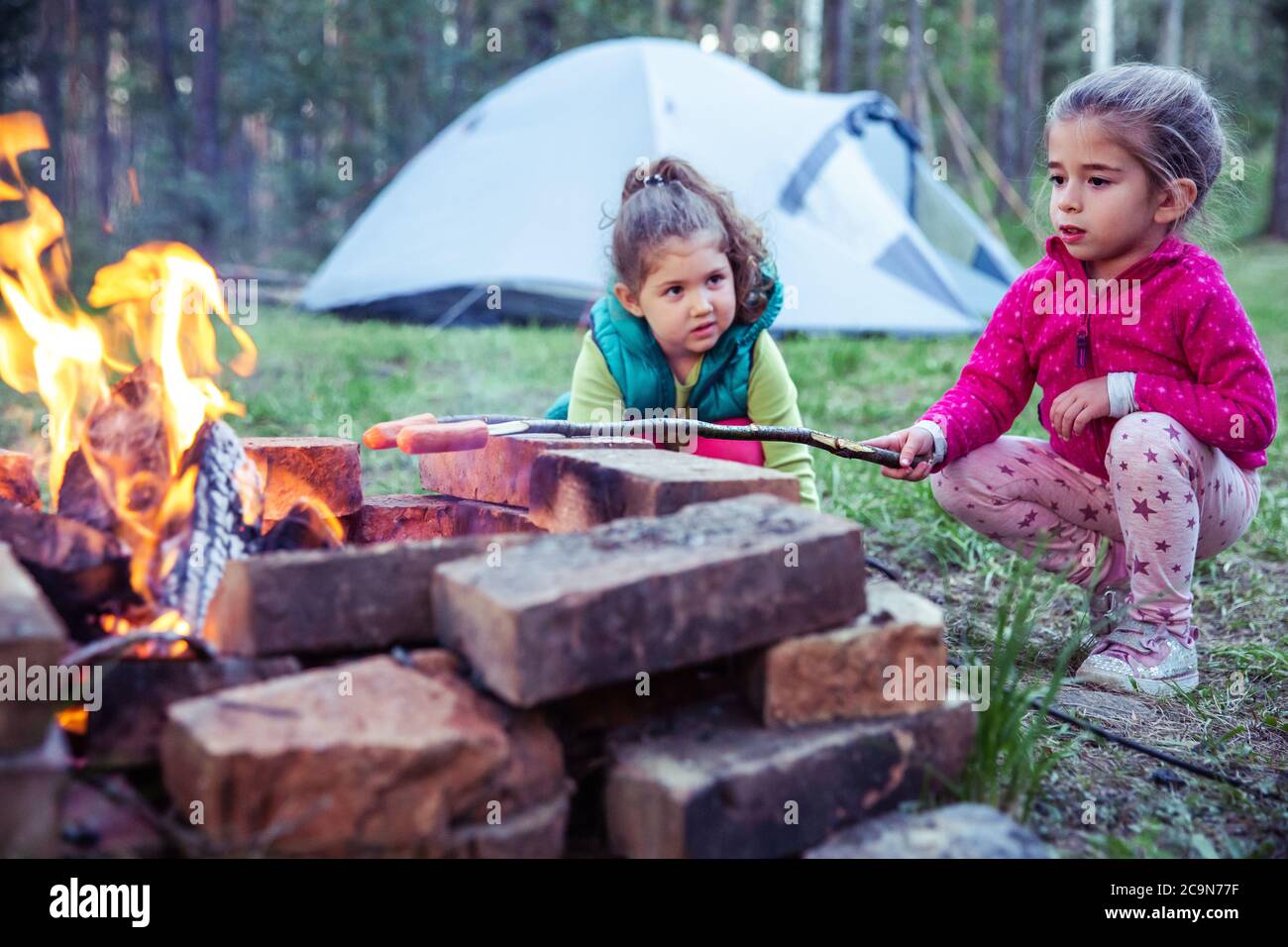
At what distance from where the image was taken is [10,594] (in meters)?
1.43

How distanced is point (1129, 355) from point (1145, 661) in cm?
69

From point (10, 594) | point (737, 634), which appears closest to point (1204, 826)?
point (737, 634)

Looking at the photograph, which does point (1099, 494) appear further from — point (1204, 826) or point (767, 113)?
point (767, 113)

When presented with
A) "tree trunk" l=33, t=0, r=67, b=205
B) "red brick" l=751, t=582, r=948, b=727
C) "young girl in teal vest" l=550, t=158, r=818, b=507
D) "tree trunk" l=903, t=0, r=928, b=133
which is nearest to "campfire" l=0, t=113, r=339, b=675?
"red brick" l=751, t=582, r=948, b=727

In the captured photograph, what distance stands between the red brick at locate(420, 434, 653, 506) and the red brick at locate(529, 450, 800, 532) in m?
0.08

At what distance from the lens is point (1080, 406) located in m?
2.54

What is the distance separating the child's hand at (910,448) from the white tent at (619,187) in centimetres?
488

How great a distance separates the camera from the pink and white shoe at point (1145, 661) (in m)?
2.42

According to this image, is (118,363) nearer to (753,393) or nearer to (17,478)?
(17,478)

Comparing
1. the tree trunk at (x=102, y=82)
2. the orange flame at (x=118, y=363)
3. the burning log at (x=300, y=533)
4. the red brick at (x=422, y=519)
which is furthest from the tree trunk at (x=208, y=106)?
the burning log at (x=300, y=533)

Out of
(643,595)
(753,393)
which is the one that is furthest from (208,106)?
(643,595)

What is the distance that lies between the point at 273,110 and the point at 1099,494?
64.1 feet

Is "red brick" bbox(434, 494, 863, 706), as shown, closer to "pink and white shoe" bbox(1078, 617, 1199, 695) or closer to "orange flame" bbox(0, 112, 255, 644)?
"orange flame" bbox(0, 112, 255, 644)

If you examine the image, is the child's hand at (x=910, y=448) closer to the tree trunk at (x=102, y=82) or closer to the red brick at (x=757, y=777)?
the red brick at (x=757, y=777)
